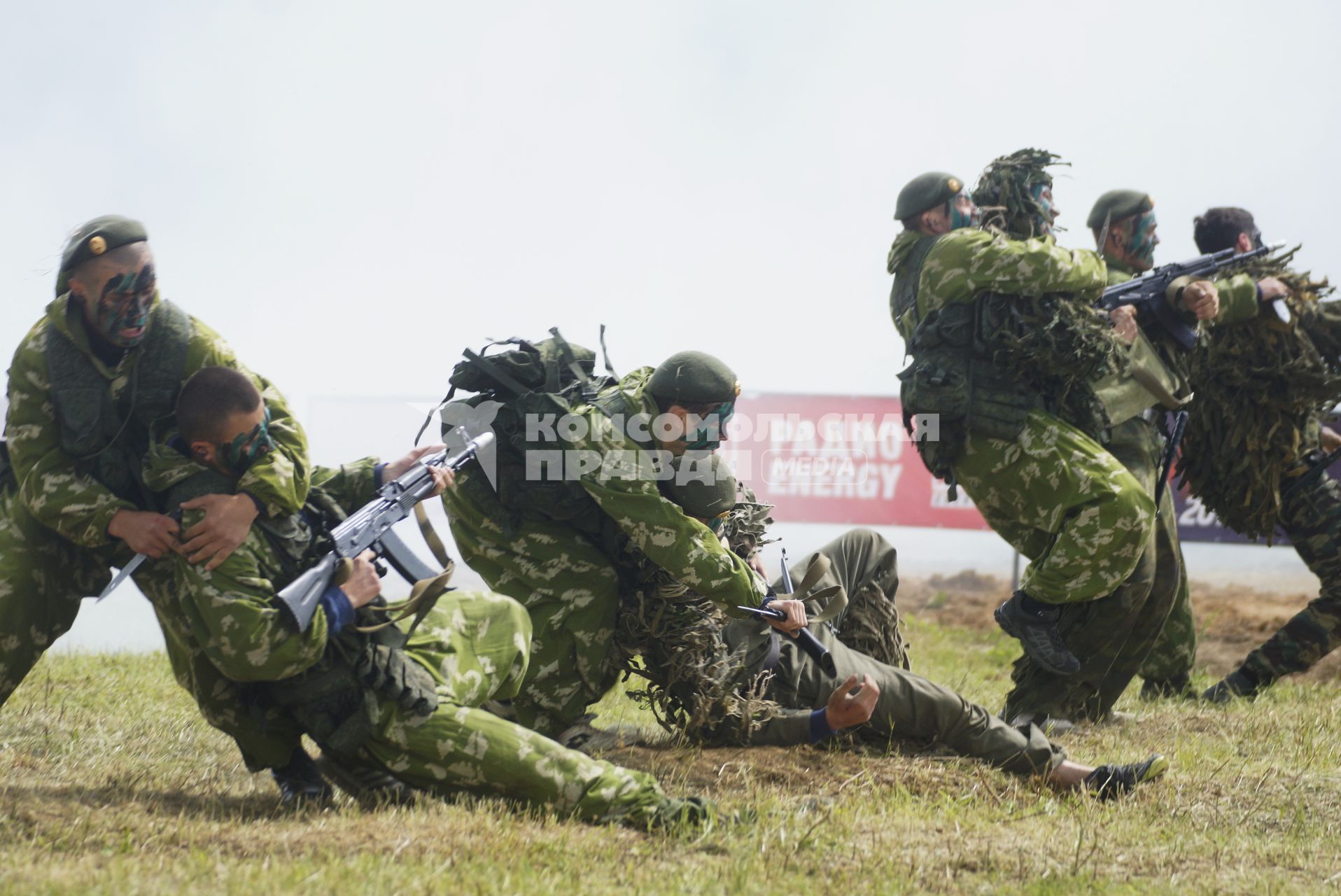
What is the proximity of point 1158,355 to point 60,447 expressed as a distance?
15.7 ft

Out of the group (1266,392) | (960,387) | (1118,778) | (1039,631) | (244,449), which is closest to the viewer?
(244,449)

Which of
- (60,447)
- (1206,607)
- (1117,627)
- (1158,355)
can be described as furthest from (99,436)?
(1206,607)

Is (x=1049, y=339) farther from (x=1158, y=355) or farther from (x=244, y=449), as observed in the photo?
(x=244, y=449)

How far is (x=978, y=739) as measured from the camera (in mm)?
4941

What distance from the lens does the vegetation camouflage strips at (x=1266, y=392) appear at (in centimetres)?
671

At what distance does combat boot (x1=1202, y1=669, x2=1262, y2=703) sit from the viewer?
7016 millimetres

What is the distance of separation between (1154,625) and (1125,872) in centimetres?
271

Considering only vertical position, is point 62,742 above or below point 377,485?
below

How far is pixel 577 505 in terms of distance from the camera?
510 centimetres

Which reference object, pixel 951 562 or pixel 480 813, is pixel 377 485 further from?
pixel 951 562

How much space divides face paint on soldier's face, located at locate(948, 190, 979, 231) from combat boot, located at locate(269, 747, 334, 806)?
358cm

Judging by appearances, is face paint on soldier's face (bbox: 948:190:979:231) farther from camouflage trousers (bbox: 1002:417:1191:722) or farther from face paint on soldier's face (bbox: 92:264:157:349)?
face paint on soldier's face (bbox: 92:264:157:349)

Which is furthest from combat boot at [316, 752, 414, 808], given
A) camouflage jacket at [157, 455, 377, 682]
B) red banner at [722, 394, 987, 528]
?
red banner at [722, 394, 987, 528]

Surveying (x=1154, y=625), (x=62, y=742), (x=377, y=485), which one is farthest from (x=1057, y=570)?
(x=62, y=742)
